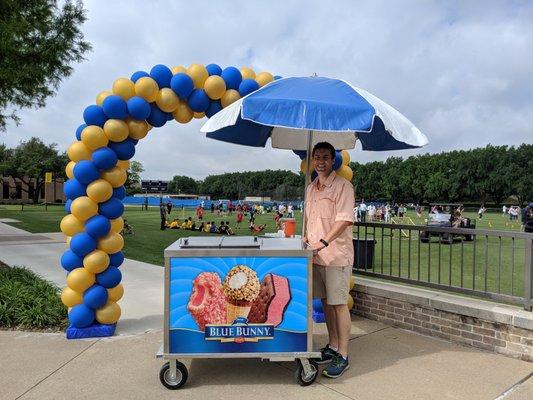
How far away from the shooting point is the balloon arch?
4.90 metres

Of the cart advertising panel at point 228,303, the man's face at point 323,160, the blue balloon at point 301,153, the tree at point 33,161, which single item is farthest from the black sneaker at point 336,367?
the tree at point 33,161

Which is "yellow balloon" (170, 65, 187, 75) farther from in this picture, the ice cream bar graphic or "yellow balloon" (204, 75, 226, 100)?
the ice cream bar graphic

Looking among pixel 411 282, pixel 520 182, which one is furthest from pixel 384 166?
pixel 411 282

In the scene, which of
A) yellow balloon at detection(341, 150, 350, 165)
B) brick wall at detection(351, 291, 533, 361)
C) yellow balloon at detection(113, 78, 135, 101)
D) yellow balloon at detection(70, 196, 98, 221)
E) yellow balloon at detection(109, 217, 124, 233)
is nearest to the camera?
brick wall at detection(351, 291, 533, 361)

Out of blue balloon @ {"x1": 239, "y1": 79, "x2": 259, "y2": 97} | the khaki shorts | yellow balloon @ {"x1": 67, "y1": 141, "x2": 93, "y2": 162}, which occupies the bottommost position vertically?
the khaki shorts

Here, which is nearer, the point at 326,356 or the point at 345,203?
the point at 345,203

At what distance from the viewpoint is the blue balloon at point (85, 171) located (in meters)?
4.86

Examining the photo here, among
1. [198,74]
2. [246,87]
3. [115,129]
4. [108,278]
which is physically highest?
[198,74]

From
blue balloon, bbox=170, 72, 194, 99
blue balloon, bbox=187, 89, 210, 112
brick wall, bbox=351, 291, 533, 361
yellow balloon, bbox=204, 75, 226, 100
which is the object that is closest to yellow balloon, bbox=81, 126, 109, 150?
blue balloon, bbox=170, 72, 194, 99

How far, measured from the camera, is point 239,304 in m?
3.71

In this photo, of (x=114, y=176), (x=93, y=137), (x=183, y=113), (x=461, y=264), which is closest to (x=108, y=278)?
(x=114, y=176)

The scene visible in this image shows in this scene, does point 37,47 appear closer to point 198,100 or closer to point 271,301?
point 198,100

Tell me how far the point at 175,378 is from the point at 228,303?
0.76 meters

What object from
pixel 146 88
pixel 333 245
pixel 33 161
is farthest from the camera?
pixel 33 161
